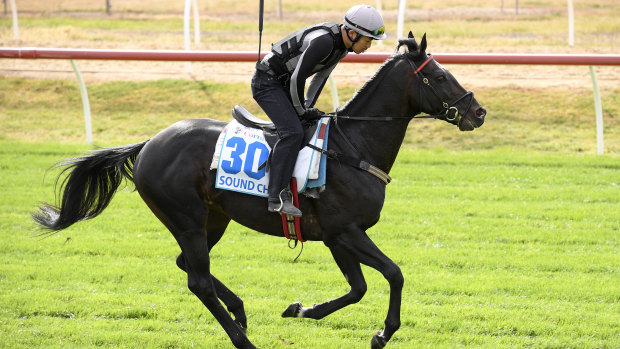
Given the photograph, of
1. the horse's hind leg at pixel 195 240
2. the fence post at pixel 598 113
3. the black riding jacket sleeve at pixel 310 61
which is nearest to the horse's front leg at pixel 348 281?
the horse's hind leg at pixel 195 240

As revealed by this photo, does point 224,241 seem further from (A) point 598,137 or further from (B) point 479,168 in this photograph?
(A) point 598,137

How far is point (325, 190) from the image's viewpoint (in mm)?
5582

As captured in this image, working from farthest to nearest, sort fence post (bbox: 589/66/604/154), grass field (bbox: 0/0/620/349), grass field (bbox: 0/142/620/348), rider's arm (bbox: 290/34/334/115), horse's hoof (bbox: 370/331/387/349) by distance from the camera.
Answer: fence post (bbox: 589/66/604/154), grass field (bbox: 0/0/620/349), grass field (bbox: 0/142/620/348), horse's hoof (bbox: 370/331/387/349), rider's arm (bbox: 290/34/334/115)

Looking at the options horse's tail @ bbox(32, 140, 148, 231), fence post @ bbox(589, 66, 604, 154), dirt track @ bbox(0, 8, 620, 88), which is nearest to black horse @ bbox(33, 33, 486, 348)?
horse's tail @ bbox(32, 140, 148, 231)

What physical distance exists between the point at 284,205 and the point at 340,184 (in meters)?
0.43

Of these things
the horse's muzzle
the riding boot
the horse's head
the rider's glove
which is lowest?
the riding boot

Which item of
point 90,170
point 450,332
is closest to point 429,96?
point 450,332

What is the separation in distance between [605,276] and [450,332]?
199cm

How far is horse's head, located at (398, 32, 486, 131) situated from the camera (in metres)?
A: 5.48

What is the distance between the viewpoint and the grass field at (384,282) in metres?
6.05

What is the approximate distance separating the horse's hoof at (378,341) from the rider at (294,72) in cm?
99

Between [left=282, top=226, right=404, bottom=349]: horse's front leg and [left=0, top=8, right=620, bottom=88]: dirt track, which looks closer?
[left=282, top=226, right=404, bottom=349]: horse's front leg

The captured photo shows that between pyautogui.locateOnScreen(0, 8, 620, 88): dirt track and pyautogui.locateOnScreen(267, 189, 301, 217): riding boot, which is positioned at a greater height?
pyautogui.locateOnScreen(267, 189, 301, 217): riding boot

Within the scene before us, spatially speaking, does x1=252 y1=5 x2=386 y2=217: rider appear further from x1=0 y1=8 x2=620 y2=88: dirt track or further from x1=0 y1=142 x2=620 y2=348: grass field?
x1=0 y1=8 x2=620 y2=88: dirt track
